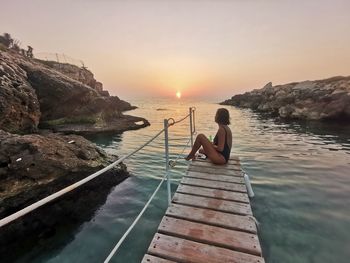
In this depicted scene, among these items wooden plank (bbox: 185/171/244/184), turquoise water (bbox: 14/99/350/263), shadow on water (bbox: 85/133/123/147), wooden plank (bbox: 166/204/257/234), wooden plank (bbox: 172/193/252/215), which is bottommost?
turquoise water (bbox: 14/99/350/263)

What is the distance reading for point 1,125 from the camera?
1324 cm

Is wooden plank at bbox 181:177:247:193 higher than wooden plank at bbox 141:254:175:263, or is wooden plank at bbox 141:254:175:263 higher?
wooden plank at bbox 181:177:247:193

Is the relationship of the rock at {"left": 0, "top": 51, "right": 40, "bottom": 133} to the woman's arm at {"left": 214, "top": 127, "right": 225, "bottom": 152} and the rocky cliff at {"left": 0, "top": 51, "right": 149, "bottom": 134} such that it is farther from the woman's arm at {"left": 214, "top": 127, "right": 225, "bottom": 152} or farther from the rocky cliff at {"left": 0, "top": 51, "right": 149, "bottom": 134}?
the woman's arm at {"left": 214, "top": 127, "right": 225, "bottom": 152}

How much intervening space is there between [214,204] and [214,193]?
0.50 metres

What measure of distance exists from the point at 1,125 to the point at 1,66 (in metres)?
4.91

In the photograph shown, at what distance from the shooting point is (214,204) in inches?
175

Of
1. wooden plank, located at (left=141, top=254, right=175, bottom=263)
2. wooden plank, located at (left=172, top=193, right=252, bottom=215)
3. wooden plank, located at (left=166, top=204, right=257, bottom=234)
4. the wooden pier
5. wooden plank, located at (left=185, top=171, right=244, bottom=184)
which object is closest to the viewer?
wooden plank, located at (left=141, top=254, right=175, bottom=263)

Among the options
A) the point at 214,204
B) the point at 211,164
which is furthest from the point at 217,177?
the point at 214,204

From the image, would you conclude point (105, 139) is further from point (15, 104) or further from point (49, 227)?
point (49, 227)

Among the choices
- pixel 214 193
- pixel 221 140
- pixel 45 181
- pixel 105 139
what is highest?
pixel 221 140

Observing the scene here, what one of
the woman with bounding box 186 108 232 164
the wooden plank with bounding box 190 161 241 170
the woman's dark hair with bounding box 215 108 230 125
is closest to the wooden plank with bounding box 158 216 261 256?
the wooden plank with bounding box 190 161 241 170

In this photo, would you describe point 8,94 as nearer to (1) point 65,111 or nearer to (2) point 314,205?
(1) point 65,111

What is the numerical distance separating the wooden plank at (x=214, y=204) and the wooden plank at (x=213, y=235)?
0.61 meters

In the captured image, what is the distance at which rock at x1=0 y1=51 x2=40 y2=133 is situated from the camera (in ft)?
44.4
